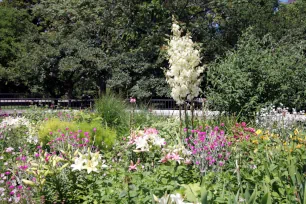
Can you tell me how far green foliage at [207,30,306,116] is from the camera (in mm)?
8984

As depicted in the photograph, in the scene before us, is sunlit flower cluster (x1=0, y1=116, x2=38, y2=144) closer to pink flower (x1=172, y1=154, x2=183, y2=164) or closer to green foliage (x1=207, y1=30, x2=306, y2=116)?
pink flower (x1=172, y1=154, x2=183, y2=164)

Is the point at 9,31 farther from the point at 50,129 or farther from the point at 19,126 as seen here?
the point at 50,129

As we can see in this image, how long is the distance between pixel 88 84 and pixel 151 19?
5.45m

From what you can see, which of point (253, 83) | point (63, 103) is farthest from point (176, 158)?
point (63, 103)

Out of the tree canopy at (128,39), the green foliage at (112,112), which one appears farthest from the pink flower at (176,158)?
the tree canopy at (128,39)

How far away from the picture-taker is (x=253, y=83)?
31.1 ft

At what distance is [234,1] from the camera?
20156 millimetres

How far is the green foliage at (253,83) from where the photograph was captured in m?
8.98

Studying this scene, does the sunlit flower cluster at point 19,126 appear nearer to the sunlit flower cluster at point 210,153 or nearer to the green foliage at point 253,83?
the sunlit flower cluster at point 210,153

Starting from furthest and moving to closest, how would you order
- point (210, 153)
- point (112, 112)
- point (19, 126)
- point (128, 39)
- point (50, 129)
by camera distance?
point (128, 39), point (112, 112), point (19, 126), point (50, 129), point (210, 153)

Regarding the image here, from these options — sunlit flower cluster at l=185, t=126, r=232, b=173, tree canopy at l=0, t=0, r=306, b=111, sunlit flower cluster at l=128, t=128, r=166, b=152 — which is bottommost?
sunlit flower cluster at l=185, t=126, r=232, b=173

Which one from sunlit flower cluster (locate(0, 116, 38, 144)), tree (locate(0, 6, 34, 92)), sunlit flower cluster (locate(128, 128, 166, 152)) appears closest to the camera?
sunlit flower cluster (locate(128, 128, 166, 152))

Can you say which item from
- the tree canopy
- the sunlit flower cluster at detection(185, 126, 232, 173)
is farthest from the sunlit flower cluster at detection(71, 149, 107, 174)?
the tree canopy

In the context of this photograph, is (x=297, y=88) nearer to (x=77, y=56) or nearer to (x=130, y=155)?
(x=130, y=155)
